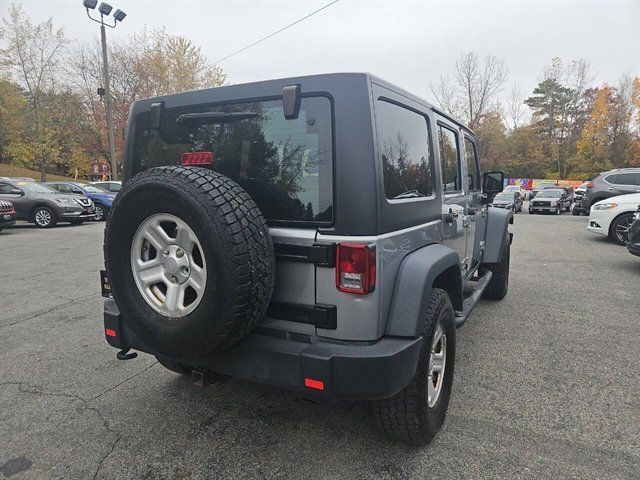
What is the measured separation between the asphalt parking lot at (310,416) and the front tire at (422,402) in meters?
0.14

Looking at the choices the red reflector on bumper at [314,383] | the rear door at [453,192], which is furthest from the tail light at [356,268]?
the rear door at [453,192]

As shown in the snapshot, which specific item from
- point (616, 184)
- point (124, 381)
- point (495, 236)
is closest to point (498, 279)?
point (495, 236)

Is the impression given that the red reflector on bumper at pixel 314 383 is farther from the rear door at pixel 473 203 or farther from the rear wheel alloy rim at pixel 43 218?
the rear wheel alloy rim at pixel 43 218

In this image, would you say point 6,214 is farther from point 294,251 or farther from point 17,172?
point 17,172

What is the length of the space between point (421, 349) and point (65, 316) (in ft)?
14.1

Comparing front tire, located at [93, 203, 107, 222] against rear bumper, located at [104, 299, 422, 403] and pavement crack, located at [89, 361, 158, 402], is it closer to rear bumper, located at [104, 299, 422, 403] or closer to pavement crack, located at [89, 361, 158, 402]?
pavement crack, located at [89, 361, 158, 402]

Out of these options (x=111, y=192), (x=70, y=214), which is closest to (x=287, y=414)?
(x=70, y=214)

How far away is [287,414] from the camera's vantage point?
8.98 ft

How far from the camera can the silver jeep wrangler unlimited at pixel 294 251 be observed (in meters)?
1.92

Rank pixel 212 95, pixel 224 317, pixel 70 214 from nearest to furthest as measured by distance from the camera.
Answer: pixel 224 317, pixel 212 95, pixel 70 214

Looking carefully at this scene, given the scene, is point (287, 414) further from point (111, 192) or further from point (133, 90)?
point (133, 90)

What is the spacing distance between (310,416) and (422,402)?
83cm

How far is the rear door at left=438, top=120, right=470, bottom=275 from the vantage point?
3.11 meters

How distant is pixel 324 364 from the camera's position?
1912 millimetres
